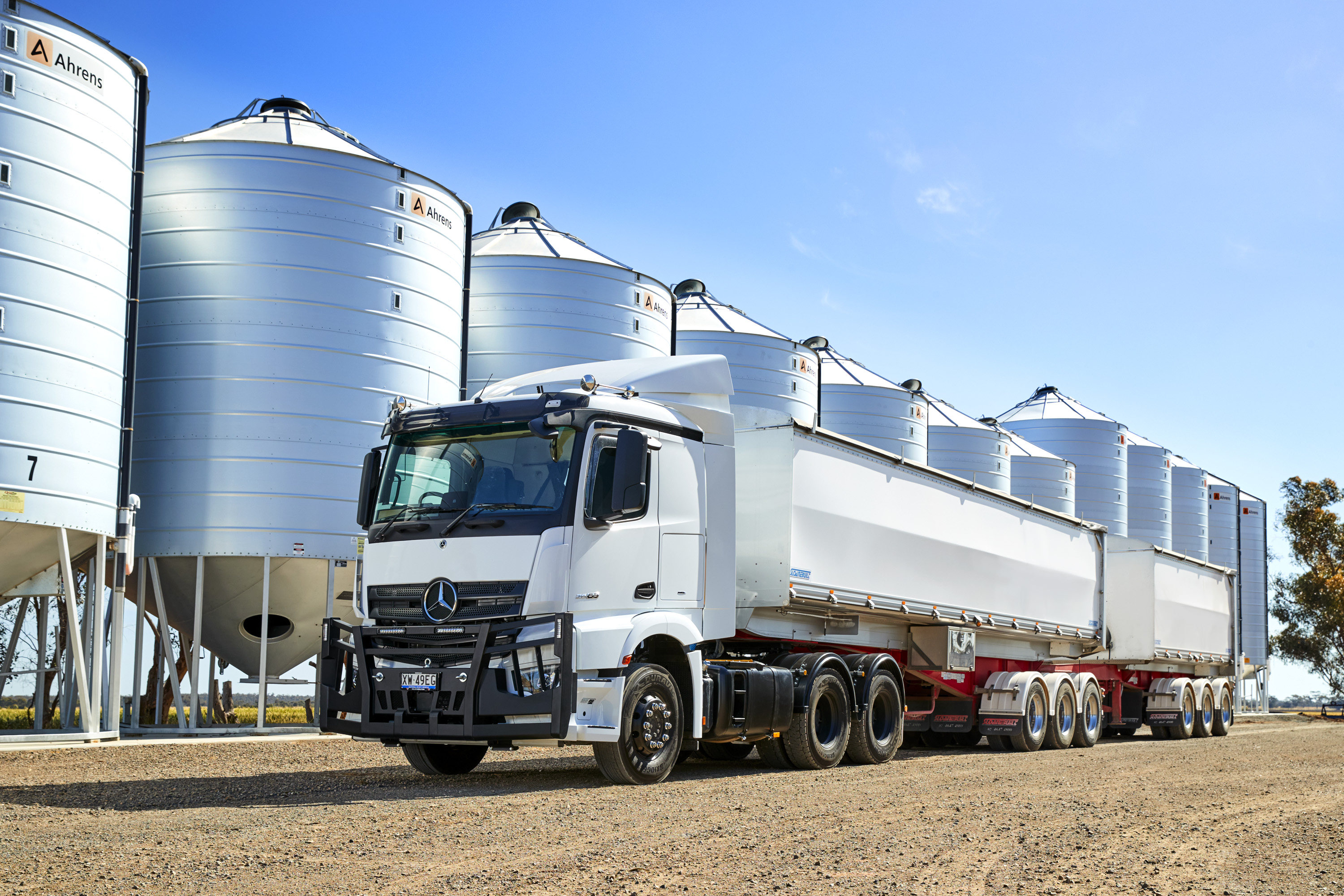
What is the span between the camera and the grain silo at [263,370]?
1755cm

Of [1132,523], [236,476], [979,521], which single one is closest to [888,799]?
[979,521]

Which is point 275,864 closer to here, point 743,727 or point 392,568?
point 392,568

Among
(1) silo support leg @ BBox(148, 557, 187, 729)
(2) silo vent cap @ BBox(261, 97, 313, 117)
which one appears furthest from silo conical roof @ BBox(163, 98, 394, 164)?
(1) silo support leg @ BBox(148, 557, 187, 729)

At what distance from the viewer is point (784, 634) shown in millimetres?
13062

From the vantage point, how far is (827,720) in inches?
527

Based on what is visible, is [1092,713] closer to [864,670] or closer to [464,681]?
[864,670]

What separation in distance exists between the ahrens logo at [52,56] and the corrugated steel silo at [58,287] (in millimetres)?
15

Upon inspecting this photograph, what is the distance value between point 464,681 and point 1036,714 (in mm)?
10655

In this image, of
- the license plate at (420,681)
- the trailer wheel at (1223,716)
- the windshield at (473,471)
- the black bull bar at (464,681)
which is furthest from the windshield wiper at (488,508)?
the trailer wheel at (1223,716)

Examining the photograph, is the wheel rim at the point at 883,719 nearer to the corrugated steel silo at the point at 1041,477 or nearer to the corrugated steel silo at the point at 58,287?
the corrugated steel silo at the point at 58,287

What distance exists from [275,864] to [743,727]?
586 centimetres

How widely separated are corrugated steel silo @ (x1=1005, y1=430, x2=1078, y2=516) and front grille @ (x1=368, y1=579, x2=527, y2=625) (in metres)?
30.8

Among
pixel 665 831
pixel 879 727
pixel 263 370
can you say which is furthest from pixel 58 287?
pixel 665 831

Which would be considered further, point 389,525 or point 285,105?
point 285,105
